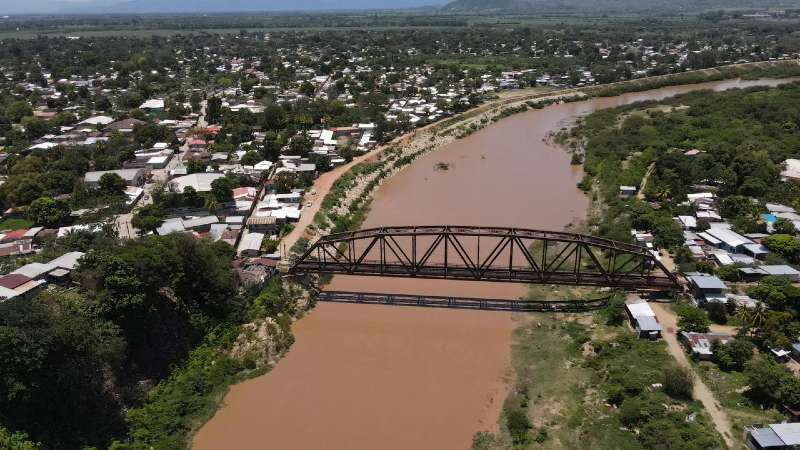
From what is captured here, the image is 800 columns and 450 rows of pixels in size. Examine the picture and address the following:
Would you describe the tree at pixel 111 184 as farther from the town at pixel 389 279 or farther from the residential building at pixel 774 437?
the residential building at pixel 774 437

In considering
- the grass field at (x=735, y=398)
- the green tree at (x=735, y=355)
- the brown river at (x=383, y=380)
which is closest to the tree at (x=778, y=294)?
the green tree at (x=735, y=355)

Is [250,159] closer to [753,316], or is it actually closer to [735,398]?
[753,316]

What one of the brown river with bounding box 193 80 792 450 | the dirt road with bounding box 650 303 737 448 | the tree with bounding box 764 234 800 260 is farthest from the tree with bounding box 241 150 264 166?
the tree with bounding box 764 234 800 260

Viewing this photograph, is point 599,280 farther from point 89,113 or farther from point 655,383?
point 89,113

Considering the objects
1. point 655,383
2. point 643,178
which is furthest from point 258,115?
point 655,383

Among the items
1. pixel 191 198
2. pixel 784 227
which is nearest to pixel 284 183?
pixel 191 198

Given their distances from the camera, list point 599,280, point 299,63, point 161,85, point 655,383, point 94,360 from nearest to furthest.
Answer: point 94,360 → point 655,383 → point 599,280 → point 161,85 → point 299,63
